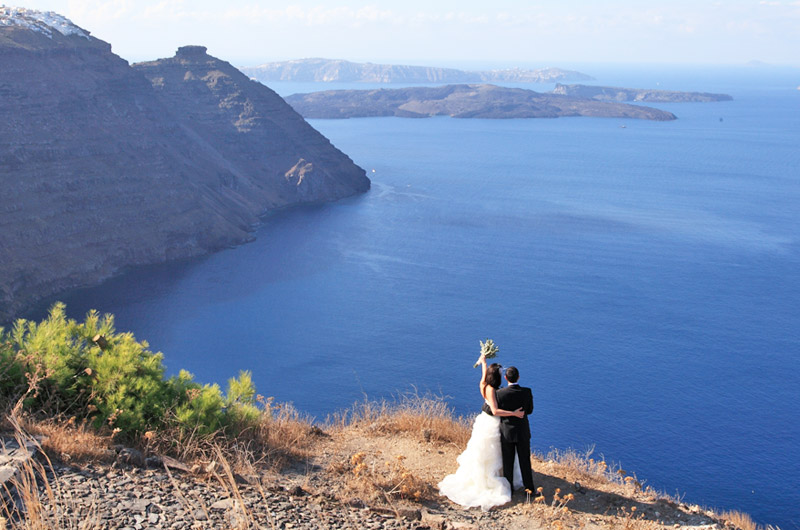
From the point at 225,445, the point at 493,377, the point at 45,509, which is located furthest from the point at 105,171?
the point at 45,509

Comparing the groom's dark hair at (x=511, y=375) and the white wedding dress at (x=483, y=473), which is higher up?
the groom's dark hair at (x=511, y=375)

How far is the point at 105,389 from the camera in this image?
1143cm

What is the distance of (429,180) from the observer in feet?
433

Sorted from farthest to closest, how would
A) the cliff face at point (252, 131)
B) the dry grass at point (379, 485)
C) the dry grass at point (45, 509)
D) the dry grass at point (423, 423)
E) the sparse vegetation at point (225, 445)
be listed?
the cliff face at point (252, 131)
the dry grass at point (423, 423)
the dry grass at point (379, 485)
the sparse vegetation at point (225, 445)
the dry grass at point (45, 509)

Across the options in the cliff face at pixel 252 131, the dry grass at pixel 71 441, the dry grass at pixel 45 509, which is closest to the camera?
the dry grass at pixel 45 509

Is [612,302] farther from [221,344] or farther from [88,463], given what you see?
[88,463]

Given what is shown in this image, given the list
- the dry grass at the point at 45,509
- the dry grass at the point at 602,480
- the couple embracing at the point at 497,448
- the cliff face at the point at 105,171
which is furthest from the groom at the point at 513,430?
the cliff face at the point at 105,171

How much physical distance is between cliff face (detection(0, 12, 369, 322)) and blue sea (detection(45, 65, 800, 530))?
13.8 ft

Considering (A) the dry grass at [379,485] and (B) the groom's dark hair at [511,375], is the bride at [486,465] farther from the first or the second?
(A) the dry grass at [379,485]

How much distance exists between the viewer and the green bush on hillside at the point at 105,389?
1123 centimetres

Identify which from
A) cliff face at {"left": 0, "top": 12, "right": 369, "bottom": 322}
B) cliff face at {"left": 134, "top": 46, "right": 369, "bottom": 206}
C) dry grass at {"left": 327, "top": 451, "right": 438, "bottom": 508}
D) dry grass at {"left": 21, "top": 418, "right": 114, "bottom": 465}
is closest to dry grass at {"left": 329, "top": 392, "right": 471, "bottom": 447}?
dry grass at {"left": 327, "top": 451, "right": 438, "bottom": 508}

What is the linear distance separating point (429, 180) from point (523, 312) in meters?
67.6

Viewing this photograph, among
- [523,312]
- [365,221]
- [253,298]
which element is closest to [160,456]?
[523,312]

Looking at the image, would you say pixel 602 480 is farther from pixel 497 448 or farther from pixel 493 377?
pixel 493 377
